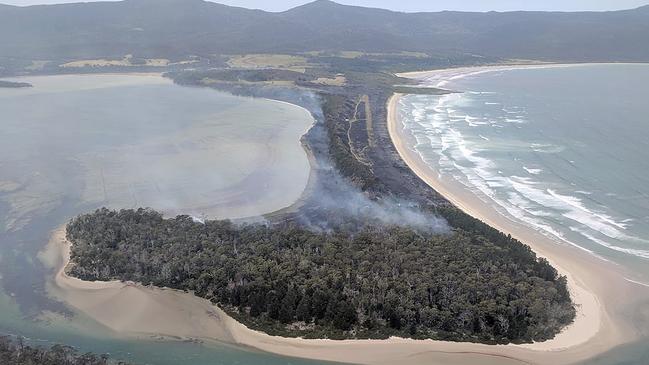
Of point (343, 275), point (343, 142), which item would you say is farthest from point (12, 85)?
point (343, 275)

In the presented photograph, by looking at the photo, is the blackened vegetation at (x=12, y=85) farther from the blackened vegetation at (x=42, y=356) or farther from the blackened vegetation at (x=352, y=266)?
the blackened vegetation at (x=42, y=356)

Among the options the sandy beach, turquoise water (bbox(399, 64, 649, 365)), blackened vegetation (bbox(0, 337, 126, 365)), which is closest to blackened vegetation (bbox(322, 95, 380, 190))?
turquoise water (bbox(399, 64, 649, 365))

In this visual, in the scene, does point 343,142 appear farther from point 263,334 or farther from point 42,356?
point 42,356

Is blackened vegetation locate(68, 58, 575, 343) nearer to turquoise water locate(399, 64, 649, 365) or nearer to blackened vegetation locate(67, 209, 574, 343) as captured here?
blackened vegetation locate(67, 209, 574, 343)

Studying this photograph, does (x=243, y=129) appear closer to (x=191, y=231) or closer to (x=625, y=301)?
(x=191, y=231)

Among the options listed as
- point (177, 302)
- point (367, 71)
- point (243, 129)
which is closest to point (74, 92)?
point (243, 129)

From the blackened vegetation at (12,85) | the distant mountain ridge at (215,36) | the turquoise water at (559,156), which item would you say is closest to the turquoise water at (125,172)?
the blackened vegetation at (12,85)
